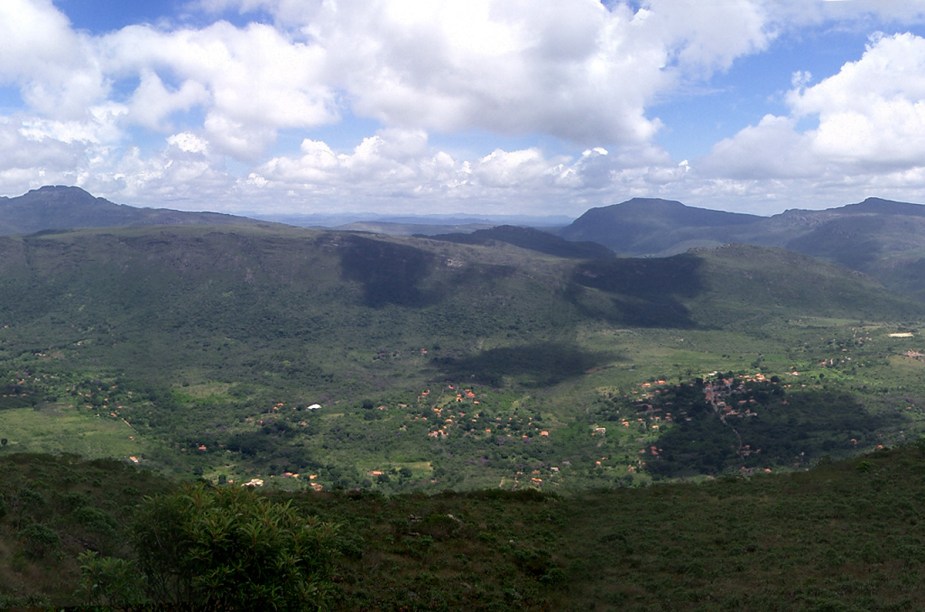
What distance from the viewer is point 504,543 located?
138ft

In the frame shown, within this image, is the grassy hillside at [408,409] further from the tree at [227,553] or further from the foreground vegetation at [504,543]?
the tree at [227,553]

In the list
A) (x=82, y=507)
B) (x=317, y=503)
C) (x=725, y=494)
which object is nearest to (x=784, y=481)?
(x=725, y=494)

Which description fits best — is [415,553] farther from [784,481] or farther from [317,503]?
[784,481]

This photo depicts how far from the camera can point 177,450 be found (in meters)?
112

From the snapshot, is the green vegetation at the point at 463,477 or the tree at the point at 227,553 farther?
the green vegetation at the point at 463,477

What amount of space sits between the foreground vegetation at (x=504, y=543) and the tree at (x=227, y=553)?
98 millimetres

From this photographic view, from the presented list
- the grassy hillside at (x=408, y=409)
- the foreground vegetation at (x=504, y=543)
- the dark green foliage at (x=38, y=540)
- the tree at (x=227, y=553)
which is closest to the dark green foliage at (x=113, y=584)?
the foreground vegetation at (x=504, y=543)

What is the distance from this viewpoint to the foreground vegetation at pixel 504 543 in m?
23.3

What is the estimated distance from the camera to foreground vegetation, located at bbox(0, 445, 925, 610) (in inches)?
918

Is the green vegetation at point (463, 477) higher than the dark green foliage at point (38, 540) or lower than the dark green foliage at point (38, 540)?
lower

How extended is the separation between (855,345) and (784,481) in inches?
6453

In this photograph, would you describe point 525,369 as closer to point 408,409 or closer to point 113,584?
point 408,409

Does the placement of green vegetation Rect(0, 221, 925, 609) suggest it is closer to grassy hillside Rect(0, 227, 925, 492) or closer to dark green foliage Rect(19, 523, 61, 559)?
dark green foliage Rect(19, 523, 61, 559)

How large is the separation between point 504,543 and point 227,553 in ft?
83.0
